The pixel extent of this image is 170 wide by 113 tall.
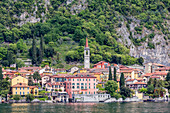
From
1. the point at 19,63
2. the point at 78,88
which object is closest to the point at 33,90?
the point at 78,88

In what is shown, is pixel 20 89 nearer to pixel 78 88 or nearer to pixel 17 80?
pixel 17 80

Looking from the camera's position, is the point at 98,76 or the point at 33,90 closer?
the point at 33,90

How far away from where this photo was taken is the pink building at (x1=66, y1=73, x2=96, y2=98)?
14762 centimetres

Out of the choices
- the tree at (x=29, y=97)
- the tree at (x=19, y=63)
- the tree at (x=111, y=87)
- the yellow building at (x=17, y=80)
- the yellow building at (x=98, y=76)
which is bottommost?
the tree at (x=29, y=97)

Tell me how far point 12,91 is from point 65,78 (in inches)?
652

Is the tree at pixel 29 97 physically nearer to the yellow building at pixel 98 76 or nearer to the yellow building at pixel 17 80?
the yellow building at pixel 17 80

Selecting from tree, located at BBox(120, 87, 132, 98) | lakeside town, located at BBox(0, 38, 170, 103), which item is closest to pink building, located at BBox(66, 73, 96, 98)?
lakeside town, located at BBox(0, 38, 170, 103)

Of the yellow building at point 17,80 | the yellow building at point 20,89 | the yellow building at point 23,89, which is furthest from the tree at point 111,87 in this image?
the yellow building at point 17,80

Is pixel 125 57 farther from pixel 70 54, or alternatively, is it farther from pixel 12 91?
pixel 12 91

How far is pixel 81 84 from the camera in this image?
148625 millimetres

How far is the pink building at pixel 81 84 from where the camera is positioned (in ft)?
484

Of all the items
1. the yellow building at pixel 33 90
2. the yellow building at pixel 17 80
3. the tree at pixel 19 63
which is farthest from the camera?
the tree at pixel 19 63

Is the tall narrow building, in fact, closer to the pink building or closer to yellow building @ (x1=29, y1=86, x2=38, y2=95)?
the pink building

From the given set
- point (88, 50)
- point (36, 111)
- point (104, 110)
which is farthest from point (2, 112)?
point (88, 50)
